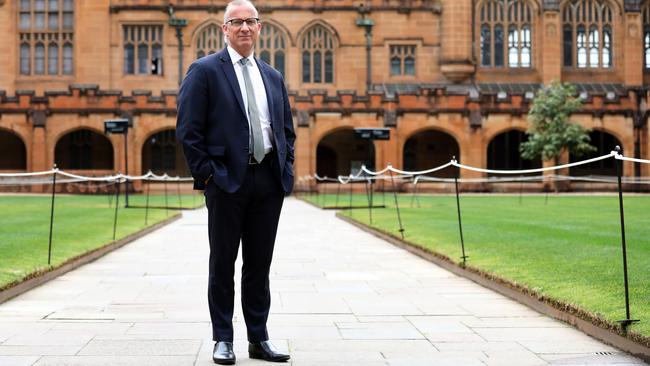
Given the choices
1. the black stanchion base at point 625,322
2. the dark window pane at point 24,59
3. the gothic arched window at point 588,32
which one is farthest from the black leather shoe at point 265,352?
the gothic arched window at point 588,32

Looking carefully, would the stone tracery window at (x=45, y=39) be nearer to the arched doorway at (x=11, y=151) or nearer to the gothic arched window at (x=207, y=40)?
the arched doorway at (x=11, y=151)

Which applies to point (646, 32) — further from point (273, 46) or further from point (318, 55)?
point (273, 46)

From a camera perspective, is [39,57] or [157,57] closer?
Answer: [157,57]

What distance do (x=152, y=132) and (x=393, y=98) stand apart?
11905 millimetres

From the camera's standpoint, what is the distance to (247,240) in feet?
18.6

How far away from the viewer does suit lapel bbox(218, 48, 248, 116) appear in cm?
549

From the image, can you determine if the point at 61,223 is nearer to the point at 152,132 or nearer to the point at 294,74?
the point at 152,132

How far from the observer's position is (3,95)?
1703 inches

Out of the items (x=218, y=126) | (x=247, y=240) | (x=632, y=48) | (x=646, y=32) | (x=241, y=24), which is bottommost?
(x=247, y=240)

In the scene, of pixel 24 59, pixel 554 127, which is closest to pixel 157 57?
pixel 24 59

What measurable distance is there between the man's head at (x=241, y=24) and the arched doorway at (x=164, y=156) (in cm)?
4269

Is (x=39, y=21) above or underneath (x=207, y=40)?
above

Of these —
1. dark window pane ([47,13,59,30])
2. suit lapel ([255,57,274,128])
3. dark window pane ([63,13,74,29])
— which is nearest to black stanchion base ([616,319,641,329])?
suit lapel ([255,57,274,128])

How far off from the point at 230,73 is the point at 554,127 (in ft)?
121
